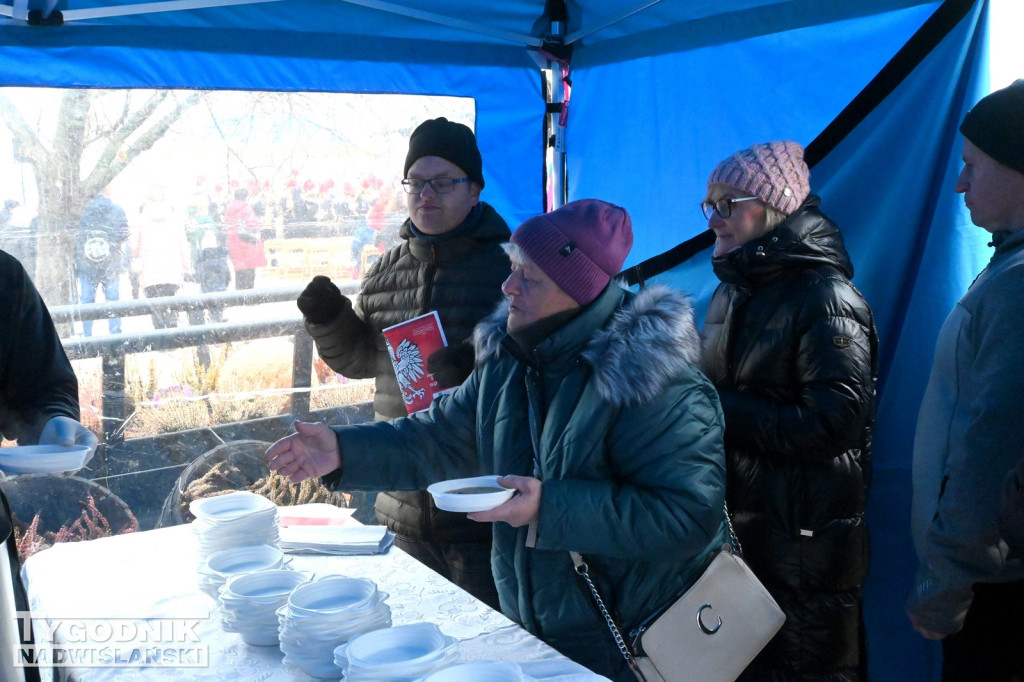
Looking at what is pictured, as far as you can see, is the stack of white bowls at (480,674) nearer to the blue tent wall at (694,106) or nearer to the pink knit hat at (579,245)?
the pink knit hat at (579,245)

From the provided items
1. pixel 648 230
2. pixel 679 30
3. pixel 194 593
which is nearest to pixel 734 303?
pixel 648 230

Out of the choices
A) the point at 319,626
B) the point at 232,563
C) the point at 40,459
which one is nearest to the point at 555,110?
the point at 232,563

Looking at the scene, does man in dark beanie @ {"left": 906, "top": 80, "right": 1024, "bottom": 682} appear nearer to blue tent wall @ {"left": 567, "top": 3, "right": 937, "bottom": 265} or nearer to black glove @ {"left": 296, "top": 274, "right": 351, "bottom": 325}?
blue tent wall @ {"left": 567, "top": 3, "right": 937, "bottom": 265}

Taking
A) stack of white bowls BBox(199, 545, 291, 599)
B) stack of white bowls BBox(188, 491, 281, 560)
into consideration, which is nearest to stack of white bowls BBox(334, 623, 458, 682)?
stack of white bowls BBox(199, 545, 291, 599)

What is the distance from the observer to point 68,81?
2.99 m

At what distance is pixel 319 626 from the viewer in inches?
60.7

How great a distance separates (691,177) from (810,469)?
1606 mm

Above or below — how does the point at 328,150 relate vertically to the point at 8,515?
above

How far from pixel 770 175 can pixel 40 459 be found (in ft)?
7.18

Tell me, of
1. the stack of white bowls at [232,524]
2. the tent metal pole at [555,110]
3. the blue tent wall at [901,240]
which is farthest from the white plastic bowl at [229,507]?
the tent metal pole at [555,110]

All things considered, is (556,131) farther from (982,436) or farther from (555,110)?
(982,436)

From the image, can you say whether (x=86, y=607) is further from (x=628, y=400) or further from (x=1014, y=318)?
(x=1014, y=318)

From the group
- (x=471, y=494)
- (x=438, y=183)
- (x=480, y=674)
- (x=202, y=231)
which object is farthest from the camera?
(x=202, y=231)

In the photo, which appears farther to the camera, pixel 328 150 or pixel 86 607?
pixel 328 150
